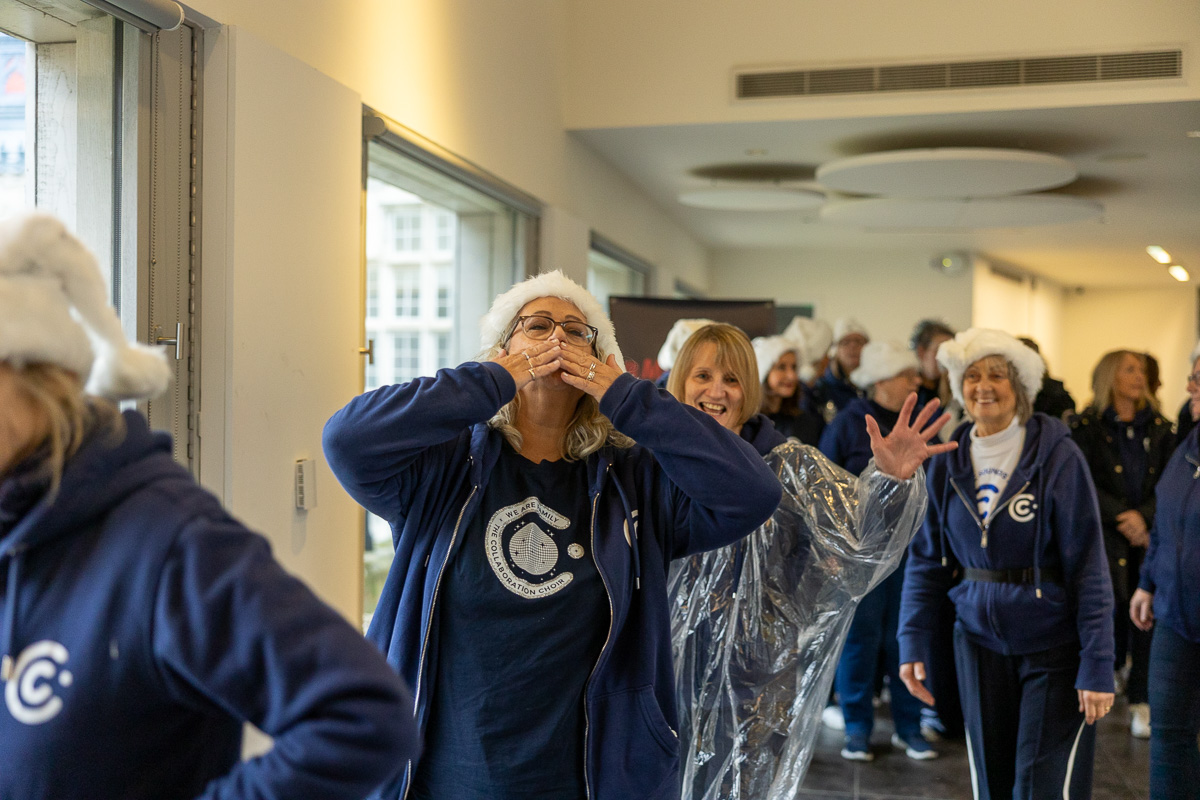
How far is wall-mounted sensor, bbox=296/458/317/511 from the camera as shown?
106 inches

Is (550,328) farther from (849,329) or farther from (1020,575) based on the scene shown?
(849,329)

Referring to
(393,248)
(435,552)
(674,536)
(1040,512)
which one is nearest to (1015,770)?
(1040,512)

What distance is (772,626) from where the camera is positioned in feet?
7.42

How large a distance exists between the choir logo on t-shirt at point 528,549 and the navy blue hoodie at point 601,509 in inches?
1.9

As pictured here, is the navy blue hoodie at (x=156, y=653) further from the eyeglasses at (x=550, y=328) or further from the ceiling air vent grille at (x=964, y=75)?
the ceiling air vent grille at (x=964, y=75)

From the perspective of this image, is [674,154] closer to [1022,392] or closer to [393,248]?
[1022,392]

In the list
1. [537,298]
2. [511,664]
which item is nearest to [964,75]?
[537,298]

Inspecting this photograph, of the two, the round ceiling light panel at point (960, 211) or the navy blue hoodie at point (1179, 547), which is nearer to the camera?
the navy blue hoodie at point (1179, 547)

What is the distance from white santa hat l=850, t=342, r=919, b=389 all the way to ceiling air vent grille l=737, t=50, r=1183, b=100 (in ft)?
4.45

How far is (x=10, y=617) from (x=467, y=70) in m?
3.48

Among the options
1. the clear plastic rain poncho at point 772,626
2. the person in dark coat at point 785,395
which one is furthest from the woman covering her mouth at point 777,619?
the person in dark coat at point 785,395

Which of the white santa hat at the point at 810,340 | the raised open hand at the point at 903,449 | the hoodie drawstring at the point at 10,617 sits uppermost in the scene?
the white santa hat at the point at 810,340

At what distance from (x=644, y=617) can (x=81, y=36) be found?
169 centimetres

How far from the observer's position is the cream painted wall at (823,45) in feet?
15.3
